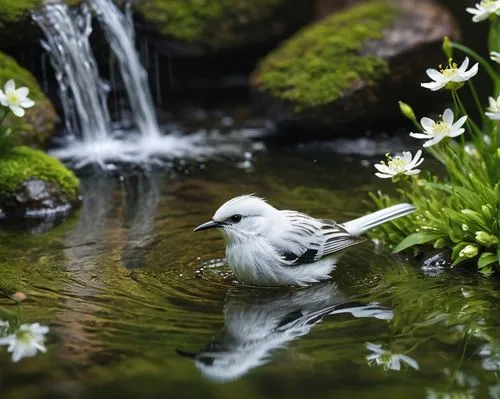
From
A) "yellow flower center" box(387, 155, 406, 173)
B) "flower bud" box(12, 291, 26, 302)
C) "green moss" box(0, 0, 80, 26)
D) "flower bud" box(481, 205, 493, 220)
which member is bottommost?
"flower bud" box(481, 205, 493, 220)

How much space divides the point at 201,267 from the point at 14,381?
2107mm

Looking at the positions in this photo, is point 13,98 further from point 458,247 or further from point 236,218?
point 458,247

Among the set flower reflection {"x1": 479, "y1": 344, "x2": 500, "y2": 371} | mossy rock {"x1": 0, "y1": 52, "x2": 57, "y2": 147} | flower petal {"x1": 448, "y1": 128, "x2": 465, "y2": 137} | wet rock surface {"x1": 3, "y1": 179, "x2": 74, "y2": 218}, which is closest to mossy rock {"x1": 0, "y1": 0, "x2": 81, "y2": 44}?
mossy rock {"x1": 0, "y1": 52, "x2": 57, "y2": 147}

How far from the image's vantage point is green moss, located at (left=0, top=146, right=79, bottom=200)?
287 inches

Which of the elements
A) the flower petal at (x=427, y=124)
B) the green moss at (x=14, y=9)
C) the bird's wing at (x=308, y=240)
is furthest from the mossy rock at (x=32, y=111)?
the flower petal at (x=427, y=124)

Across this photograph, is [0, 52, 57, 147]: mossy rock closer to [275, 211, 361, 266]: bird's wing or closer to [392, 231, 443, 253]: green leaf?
[275, 211, 361, 266]: bird's wing

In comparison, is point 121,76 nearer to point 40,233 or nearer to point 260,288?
point 40,233

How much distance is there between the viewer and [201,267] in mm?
5930

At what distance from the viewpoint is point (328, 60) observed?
985 centimetres

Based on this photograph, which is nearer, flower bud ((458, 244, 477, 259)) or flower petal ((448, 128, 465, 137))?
flower petal ((448, 128, 465, 137))

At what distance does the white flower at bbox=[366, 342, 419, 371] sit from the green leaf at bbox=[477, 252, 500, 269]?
55.0 inches

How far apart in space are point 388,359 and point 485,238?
5.21 feet

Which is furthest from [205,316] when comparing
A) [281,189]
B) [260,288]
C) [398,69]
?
[398,69]

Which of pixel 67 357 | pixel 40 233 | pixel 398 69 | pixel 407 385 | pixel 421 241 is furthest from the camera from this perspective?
pixel 398 69
